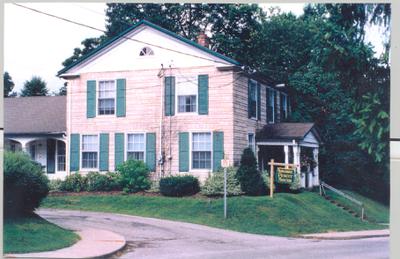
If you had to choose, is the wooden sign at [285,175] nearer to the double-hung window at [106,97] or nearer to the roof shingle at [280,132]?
the roof shingle at [280,132]

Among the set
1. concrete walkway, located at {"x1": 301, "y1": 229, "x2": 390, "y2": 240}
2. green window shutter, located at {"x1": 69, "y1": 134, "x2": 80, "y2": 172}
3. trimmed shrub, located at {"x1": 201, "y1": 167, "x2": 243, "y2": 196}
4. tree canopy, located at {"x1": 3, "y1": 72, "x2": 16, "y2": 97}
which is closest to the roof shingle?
trimmed shrub, located at {"x1": 201, "y1": 167, "x2": 243, "y2": 196}

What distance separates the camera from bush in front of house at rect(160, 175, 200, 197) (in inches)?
575

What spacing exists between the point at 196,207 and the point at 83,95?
16.2 feet

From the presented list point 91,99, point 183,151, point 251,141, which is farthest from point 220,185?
point 91,99

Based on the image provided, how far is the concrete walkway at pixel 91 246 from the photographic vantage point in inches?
399

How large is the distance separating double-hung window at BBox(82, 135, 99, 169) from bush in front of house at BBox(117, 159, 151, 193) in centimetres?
105

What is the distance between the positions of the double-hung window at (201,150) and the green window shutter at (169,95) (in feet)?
3.78

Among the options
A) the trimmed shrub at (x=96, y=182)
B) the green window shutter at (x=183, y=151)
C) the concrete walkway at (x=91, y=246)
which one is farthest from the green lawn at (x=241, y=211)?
the green window shutter at (x=183, y=151)

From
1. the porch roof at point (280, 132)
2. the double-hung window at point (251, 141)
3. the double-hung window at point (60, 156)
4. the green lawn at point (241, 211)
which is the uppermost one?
the porch roof at point (280, 132)

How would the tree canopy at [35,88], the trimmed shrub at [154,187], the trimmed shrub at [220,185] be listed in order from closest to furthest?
the tree canopy at [35,88] → the trimmed shrub at [154,187] → the trimmed shrub at [220,185]

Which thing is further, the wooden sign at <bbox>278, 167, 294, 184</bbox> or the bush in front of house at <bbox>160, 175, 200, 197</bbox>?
the wooden sign at <bbox>278, 167, 294, 184</bbox>

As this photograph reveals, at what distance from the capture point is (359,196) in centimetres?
1188

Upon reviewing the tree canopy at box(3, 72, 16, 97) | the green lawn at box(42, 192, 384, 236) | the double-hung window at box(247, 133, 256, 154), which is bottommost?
the green lawn at box(42, 192, 384, 236)

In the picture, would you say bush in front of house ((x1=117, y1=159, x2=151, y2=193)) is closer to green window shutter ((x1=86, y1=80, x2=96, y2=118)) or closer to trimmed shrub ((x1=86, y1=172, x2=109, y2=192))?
trimmed shrub ((x1=86, y1=172, x2=109, y2=192))
